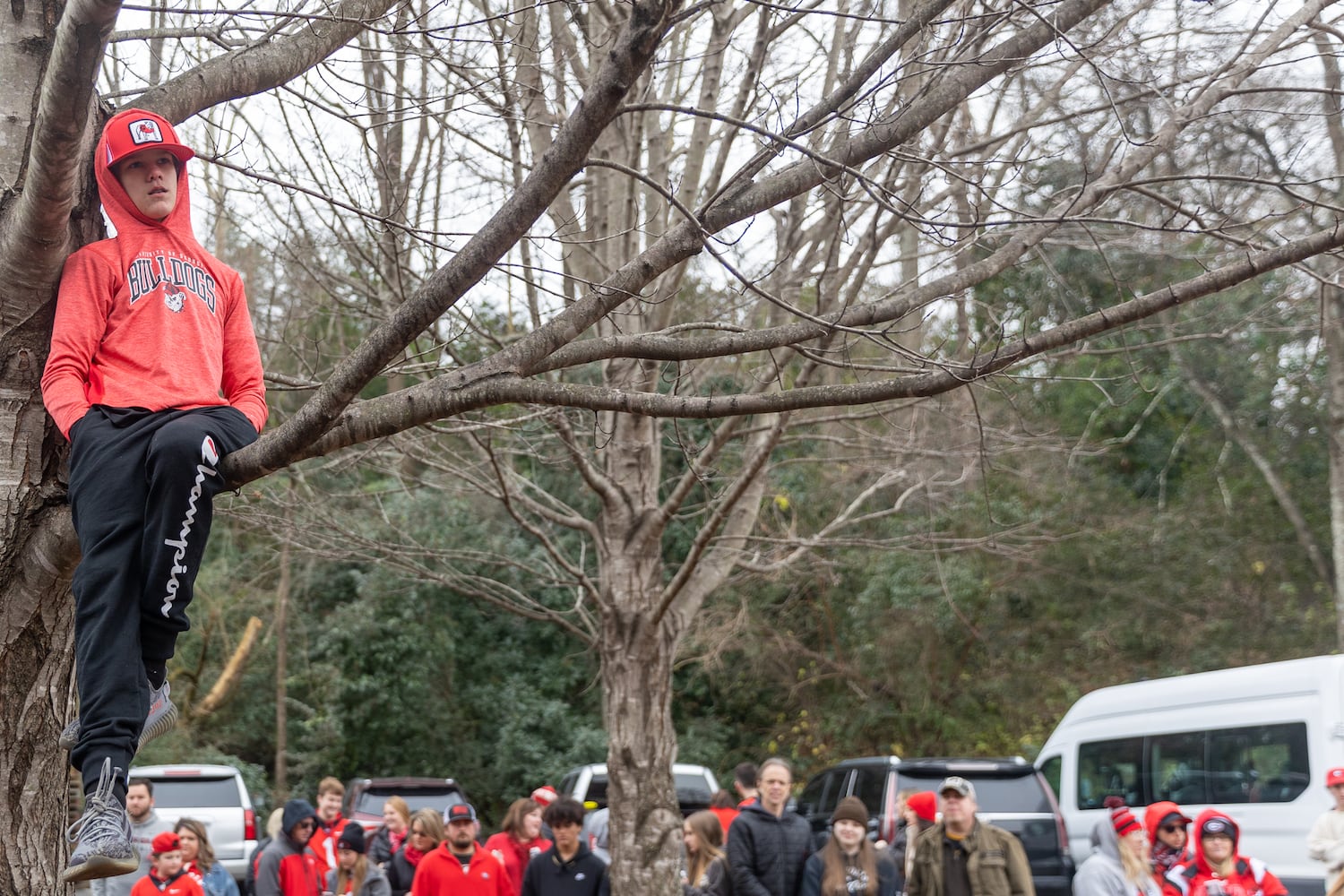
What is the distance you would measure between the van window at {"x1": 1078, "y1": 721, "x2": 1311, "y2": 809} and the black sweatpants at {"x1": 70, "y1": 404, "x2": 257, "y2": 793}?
31.4ft

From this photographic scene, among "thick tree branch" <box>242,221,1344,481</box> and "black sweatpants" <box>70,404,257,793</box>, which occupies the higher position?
"thick tree branch" <box>242,221,1344,481</box>

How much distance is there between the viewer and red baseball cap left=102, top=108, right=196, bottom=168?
3289mm

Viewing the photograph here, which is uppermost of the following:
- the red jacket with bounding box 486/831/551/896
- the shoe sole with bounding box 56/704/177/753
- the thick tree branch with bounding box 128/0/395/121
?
the thick tree branch with bounding box 128/0/395/121

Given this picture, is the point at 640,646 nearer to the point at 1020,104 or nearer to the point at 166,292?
the point at 1020,104

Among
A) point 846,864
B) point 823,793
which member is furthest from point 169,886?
point 823,793

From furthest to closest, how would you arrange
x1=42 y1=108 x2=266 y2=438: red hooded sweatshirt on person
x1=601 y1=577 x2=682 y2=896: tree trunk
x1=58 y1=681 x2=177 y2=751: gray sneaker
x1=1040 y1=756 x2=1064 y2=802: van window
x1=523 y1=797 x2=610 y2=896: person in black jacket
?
x1=1040 y1=756 x2=1064 y2=802: van window < x1=601 y1=577 x2=682 y2=896: tree trunk < x1=523 y1=797 x2=610 y2=896: person in black jacket < x1=42 y1=108 x2=266 y2=438: red hooded sweatshirt on person < x1=58 y1=681 x2=177 y2=751: gray sneaker

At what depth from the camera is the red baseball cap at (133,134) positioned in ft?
10.8

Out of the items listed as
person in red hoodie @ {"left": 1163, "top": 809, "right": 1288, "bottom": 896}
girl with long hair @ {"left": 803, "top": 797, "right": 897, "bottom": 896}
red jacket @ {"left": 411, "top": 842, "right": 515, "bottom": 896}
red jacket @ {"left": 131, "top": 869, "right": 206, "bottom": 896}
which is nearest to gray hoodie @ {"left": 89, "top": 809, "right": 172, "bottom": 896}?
red jacket @ {"left": 131, "top": 869, "right": 206, "bottom": 896}

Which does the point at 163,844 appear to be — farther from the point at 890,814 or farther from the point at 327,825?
the point at 890,814

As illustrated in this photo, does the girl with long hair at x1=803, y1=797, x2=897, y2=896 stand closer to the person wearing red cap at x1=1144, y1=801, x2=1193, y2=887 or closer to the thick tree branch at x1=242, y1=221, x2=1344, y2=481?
the person wearing red cap at x1=1144, y1=801, x2=1193, y2=887

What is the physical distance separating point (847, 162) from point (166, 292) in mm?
1898

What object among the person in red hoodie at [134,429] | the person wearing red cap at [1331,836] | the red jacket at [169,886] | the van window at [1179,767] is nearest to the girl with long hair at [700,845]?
the red jacket at [169,886]

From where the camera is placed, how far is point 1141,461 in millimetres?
21812

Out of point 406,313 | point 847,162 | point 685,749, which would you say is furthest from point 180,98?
point 685,749
